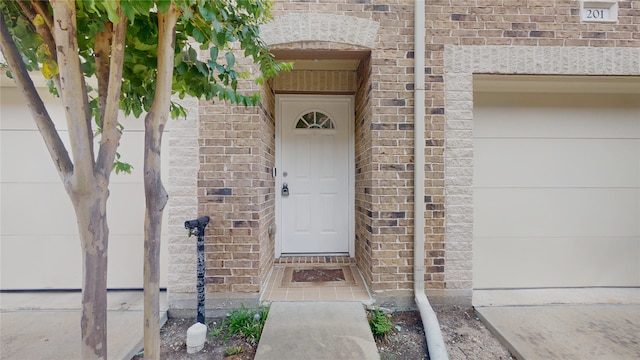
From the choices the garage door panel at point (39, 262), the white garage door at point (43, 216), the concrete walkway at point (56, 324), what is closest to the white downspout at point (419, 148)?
the concrete walkway at point (56, 324)

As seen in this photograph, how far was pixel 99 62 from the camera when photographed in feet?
3.80

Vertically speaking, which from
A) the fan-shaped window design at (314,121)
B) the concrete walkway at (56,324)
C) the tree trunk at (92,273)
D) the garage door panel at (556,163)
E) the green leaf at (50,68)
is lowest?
the concrete walkway at (56,324)

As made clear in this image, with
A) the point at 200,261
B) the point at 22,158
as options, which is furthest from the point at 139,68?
the point at 22,158

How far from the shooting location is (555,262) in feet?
9.14

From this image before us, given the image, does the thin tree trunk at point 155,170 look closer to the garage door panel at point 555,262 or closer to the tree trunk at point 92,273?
the tree trunk at point 92,273

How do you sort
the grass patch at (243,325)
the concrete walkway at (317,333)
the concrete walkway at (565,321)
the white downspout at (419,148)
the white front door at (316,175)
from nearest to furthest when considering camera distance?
1. the concrete walkway at (317,333)
2. the concrete walkway at (565,321)
3. the grass patch at (243,325)
4. the white downspout at (419,148)
5. the white front door at (316,175)

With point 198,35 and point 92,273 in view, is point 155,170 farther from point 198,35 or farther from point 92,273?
point 198,35

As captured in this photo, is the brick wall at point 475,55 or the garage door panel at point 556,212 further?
the garage door panel at point 556,212

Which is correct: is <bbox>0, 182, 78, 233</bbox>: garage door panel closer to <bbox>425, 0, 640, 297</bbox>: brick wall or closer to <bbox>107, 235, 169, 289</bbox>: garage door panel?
<bbox>107, 235, 169, 289</bbox>: garage door panel

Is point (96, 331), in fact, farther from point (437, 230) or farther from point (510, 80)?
point (510, 80)

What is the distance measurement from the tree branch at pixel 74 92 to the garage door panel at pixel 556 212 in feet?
9.77

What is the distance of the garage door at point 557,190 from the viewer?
2758 millimetres

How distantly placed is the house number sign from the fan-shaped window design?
96.8 inches

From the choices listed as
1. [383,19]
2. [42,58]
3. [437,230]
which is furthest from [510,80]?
[42,58]
